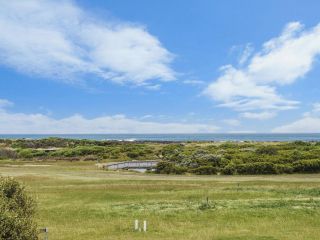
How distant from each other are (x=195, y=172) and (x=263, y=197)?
118 ft

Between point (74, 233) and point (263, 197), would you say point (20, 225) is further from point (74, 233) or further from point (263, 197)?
point (263, 197)

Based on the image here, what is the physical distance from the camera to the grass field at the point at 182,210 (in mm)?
30984

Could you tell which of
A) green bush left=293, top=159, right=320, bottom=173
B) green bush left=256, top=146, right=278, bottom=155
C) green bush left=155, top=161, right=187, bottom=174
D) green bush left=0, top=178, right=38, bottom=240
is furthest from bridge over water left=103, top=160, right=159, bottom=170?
green bush left=0, top=178, right=38, bottom=240

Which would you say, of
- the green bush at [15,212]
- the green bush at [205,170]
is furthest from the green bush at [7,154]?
the green bush at [15,212]

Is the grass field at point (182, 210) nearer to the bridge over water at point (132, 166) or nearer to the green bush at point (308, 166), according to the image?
the green bush at point (308, 166)

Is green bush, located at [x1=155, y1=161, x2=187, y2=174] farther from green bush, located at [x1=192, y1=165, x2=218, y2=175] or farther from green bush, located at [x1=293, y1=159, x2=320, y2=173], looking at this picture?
green bush, located at [x1=293, y1=159, x2=320, y2=173]

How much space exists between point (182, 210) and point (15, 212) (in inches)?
735

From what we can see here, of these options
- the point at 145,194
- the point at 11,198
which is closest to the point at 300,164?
the point at 145,194

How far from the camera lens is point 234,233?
30.7m

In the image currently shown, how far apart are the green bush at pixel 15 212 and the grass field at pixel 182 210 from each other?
1972 mm

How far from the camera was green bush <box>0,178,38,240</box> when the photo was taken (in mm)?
21211

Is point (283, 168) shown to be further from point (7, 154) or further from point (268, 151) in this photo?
point (7, 154)

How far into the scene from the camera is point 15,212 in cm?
2233

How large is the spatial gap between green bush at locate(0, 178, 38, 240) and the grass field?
77.6 inches
